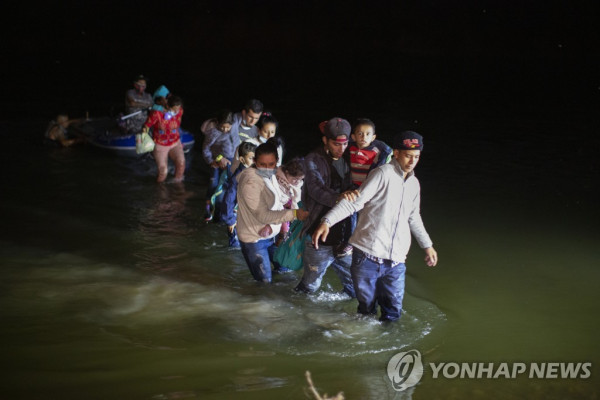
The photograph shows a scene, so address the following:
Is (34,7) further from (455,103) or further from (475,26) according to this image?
(455,103)

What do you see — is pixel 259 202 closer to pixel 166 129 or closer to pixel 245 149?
pixel 245 149

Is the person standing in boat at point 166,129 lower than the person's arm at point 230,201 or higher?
higher

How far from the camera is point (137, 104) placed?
572 inches

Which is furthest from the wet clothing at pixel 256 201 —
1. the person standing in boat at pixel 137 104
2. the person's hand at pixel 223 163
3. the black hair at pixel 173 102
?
the person standing in boat at pixel 137 104

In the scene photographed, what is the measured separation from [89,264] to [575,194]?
319 inches

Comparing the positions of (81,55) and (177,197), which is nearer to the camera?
(177,197)

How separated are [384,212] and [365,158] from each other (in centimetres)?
68

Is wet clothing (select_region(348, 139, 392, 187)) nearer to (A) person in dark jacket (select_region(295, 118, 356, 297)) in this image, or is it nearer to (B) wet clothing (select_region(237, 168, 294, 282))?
(A) person in dark jacket (select_region(295, 118, 356, 297))

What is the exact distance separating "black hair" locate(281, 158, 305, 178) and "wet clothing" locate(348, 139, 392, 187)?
2.21 feet

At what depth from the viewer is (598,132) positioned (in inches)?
763

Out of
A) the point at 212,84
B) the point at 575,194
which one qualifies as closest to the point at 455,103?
the point at 212,84

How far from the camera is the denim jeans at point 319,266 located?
6.74 meters
